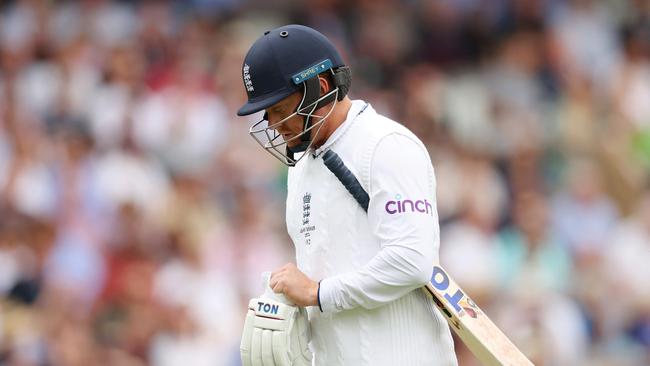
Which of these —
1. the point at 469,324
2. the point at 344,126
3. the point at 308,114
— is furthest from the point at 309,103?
the point at 469,324

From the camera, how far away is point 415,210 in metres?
4.61

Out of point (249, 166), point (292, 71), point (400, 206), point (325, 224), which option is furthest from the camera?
point (249, 166)

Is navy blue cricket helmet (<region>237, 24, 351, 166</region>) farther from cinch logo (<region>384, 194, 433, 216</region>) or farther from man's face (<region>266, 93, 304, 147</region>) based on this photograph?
cinch logo (<region>384, 194, 433, 216</region>)

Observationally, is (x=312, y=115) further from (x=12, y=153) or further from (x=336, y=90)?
(x=12, y=153)

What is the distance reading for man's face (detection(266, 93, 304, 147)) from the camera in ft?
15.5

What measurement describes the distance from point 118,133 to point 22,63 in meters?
1.78

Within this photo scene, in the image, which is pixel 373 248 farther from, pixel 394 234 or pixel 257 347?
pixel 257 347

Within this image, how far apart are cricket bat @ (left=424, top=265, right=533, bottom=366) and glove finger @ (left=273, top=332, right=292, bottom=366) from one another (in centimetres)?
56

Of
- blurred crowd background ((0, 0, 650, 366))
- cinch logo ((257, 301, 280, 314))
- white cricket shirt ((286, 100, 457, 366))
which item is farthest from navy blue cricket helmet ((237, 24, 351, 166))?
blurred crowd background ((0, 0, 650, 366))

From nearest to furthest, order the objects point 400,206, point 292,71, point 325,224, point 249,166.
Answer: point 400,206
point 292,71
point 325,224
point 249,166

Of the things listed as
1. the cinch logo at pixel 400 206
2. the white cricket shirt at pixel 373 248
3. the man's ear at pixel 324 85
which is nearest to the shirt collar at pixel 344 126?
the white cricket shirt at pixel 373 248

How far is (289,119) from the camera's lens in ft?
15.7

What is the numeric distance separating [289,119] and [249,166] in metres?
6.01

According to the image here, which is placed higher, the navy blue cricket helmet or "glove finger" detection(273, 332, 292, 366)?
the navy blue cricket helmet
